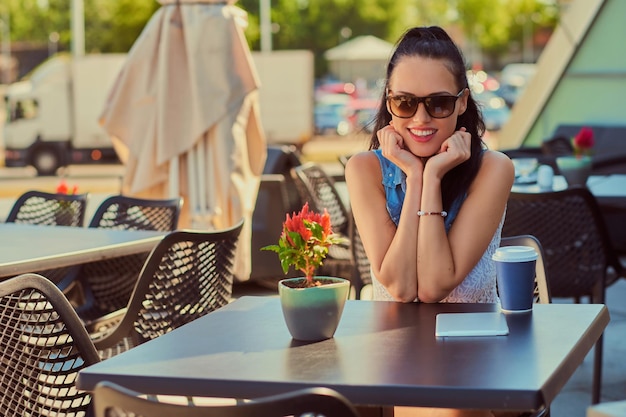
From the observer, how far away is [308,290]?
8.47 feet

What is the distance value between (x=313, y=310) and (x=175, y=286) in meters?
1.26

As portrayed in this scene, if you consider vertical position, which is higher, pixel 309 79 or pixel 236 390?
pixel 236 390

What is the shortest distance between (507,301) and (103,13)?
5267 cm

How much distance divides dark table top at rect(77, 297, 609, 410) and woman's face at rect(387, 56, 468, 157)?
574mm

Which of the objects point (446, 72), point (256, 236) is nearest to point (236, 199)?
point (256, 236)

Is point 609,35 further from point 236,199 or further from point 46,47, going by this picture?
point 46,47

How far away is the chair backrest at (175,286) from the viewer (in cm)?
366

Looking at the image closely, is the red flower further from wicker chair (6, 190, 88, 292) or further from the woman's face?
wicker chair (6, 190, 88, 292)

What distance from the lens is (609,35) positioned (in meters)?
13.3

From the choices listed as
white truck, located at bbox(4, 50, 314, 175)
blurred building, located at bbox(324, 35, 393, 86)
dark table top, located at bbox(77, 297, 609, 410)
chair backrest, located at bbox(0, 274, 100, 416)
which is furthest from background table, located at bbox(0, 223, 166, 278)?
white truck, located at bbox(4, 50, 314, 175)

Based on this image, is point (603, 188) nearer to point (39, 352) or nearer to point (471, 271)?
point (471, 271)

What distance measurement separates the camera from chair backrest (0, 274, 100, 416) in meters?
2.84

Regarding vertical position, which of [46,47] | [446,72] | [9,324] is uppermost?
[446,72]

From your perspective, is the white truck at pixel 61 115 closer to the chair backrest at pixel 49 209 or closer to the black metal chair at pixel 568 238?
the chair backrest at pixel 49 209
